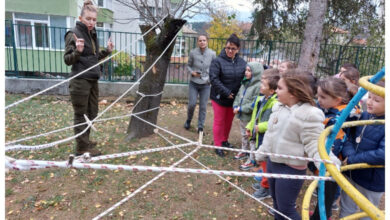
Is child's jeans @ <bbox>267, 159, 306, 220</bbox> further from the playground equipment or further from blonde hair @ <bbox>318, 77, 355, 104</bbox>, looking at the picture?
blonde hair @ <bbox>318, 77, 355, 104</bbox>

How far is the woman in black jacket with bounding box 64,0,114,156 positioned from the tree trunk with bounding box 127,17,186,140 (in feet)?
2.53

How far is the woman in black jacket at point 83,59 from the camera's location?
295 centimetres

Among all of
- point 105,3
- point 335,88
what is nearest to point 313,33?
point 335,88

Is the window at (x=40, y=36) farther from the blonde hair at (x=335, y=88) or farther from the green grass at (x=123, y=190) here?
the blonde hair at (x=335, y=88)

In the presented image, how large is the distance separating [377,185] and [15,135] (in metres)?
4.97

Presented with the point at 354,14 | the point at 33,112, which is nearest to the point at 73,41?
the point at 33,112

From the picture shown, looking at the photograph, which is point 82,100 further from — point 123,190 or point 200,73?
point 200,73

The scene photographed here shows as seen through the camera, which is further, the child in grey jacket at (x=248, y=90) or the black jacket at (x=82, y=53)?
the child in grey jacket at (x=248, y=90)

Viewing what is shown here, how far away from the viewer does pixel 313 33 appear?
16.8ft

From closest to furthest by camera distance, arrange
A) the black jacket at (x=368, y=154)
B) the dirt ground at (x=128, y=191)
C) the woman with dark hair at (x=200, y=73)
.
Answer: the black jacket at (x=368, y=154)
the dirt ground at (x=128, y=191)
the woman with dark hair at (x=200, y=73)

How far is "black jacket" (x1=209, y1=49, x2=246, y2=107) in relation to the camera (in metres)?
3.63

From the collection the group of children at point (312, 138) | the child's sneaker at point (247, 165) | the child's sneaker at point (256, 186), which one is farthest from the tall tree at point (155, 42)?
the group of children at point (312, 138)

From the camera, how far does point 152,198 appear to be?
114 inches

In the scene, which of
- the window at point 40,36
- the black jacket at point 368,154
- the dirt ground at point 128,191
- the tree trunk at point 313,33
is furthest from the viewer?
the window at point 40,36
